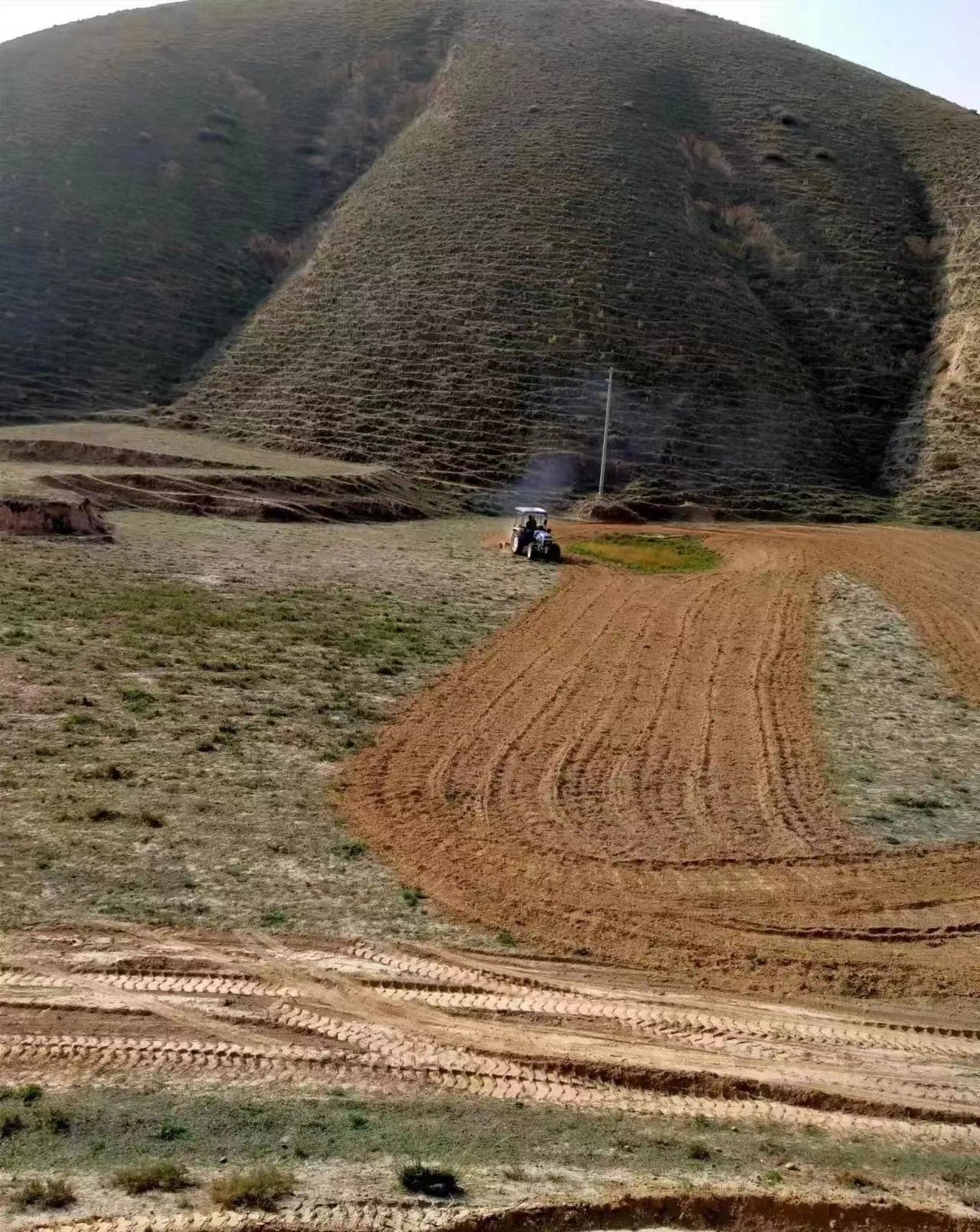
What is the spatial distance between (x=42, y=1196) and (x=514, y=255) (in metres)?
41.9

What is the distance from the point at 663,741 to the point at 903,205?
44.9 m

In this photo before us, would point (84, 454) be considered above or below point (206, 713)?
above

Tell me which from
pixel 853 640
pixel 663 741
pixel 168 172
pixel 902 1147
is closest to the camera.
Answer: pixel 902 1147

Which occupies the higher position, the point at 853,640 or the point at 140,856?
the point at 853,640

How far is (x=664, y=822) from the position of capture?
35.9 feet

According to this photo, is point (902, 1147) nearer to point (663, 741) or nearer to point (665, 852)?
point (665, 852)

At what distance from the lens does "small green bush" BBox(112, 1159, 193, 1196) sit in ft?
17.3

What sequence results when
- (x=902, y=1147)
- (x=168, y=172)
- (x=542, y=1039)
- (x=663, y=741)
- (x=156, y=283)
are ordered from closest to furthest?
(x=902, y=1147), (x=542, y=1039), (x=663, y=741), (x=156, y=283), (x=168, y=172)

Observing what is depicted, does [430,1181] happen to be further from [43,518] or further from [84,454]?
[84,454]

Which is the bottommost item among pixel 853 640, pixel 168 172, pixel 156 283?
pixel 853 640

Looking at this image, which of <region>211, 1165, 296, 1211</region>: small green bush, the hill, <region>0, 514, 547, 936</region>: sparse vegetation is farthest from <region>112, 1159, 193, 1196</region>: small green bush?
the hill

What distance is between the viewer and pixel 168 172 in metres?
54.6

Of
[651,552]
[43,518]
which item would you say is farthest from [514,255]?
[43,518]

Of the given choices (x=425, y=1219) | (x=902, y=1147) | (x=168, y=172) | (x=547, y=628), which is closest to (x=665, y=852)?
(x=902, y=1147)
